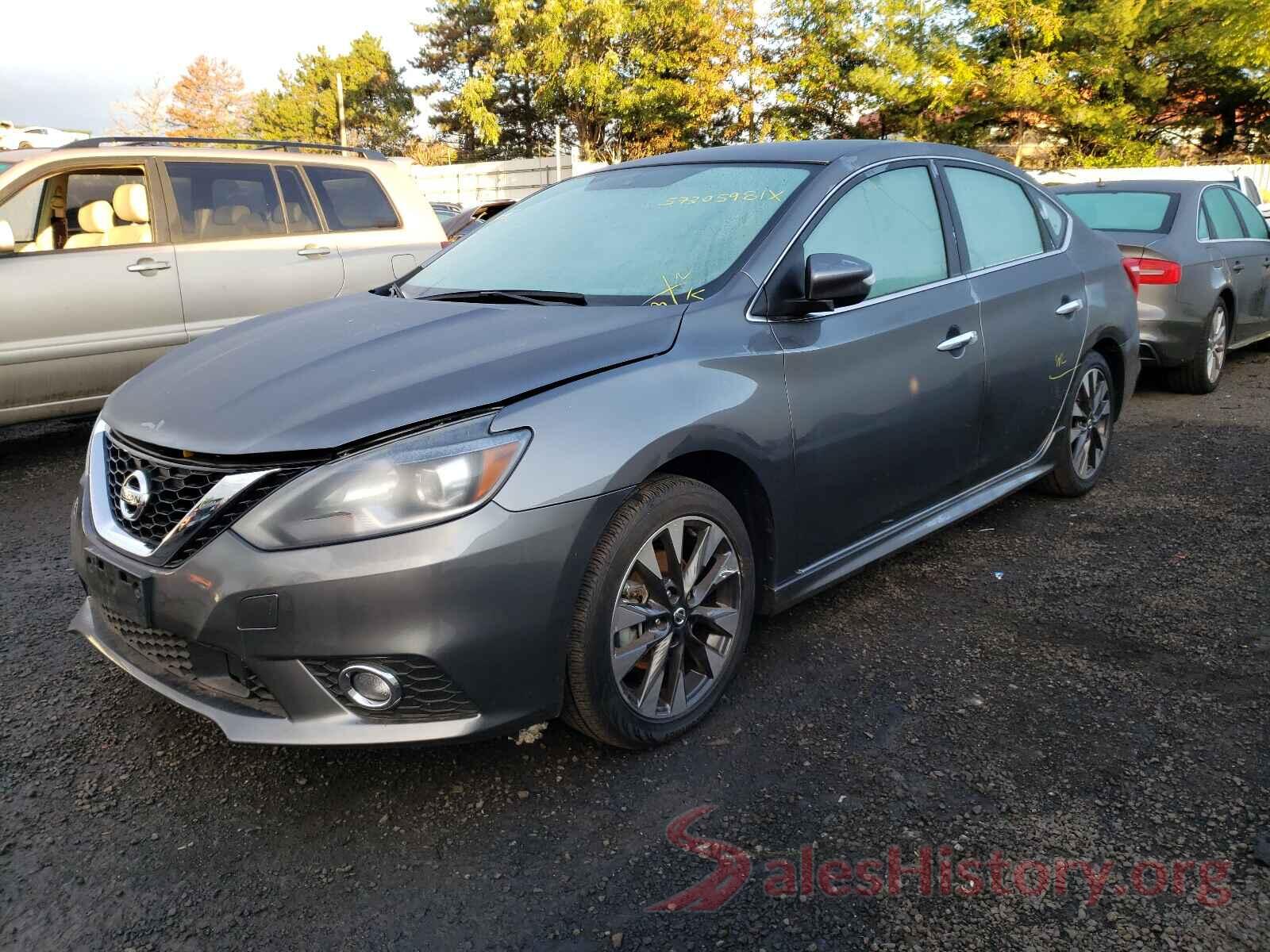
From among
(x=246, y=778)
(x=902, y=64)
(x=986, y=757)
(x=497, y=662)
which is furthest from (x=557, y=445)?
(x=902, y=64)

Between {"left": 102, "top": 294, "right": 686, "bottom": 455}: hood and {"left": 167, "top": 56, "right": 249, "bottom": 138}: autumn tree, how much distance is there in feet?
177

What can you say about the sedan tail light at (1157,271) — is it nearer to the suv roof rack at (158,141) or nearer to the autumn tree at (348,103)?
the suv roof rack at (158,141)

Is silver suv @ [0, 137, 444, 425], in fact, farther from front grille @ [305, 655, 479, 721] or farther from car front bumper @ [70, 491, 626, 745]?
front grille @ [305, 655, 479, 721]

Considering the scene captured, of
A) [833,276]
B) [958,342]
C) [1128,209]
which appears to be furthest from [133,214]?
[1128,209]

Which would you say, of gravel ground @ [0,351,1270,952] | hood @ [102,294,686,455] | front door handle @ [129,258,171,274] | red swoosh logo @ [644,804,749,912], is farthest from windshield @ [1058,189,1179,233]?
red swoosh logo @ [644,804,749,912]

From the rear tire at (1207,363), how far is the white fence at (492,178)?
23.8 m

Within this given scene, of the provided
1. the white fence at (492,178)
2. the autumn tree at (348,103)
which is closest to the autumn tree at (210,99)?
the autumn tree at (348,103)

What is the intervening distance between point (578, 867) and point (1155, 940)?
118 cm

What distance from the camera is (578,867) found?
2199 mm

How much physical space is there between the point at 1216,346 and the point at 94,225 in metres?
7.49

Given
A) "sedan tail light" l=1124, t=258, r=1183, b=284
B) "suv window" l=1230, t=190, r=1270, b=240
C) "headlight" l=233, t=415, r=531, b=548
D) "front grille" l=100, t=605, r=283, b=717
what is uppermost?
"suv window" l=1230, t=190, r=1270, b=240

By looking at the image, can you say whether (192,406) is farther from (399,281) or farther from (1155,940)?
(1155,940)

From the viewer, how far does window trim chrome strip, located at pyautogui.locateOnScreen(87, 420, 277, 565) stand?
220 cm

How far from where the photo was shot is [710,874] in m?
2.16
